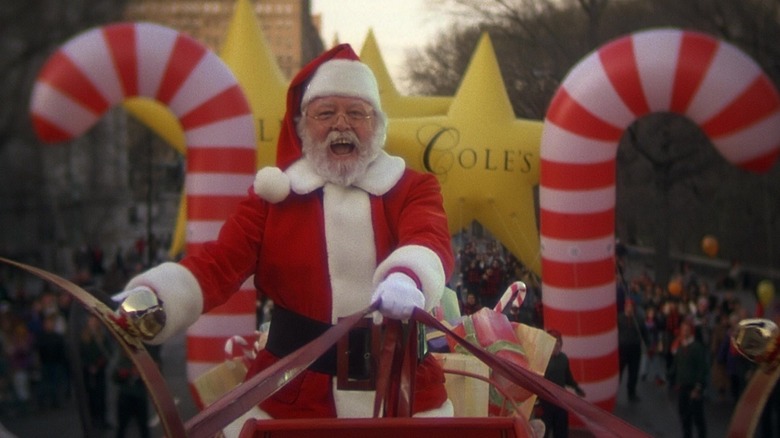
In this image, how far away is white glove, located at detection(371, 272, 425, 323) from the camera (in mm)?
2254

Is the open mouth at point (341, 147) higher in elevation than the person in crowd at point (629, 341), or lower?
higher

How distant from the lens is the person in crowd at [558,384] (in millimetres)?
3941

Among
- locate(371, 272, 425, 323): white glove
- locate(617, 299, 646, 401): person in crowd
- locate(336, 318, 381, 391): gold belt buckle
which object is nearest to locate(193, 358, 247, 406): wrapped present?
locate(336, 318, 381, 391): gold belt buckle

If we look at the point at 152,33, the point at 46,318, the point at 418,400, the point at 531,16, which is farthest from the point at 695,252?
the point at 418,400

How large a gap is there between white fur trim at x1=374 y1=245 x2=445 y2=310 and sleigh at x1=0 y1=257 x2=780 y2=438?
0.15 metres

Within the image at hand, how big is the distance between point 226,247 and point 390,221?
20.2 inches

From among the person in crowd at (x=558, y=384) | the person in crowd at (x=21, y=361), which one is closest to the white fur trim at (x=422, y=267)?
the person in crowd at (x=558, y=384)

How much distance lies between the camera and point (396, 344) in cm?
237

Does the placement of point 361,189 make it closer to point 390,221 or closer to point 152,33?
point 390,221

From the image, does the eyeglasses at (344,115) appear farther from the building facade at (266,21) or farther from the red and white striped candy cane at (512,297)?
the building facade at (266,21)

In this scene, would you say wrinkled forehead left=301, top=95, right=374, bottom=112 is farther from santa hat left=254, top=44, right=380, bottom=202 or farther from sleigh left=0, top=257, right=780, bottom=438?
sleigh left=0, top=257, right=780, bottom=438

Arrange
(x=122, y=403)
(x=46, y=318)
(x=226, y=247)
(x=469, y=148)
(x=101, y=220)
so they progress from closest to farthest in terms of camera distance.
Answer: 1. (x=226, y=247)
2. (x=469, y=148)
3. (x=122, y=403)
4. (x=46, y=318)
5. (x=101, y=220)

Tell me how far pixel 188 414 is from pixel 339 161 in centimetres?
437

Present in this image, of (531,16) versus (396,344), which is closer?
(396,344)
